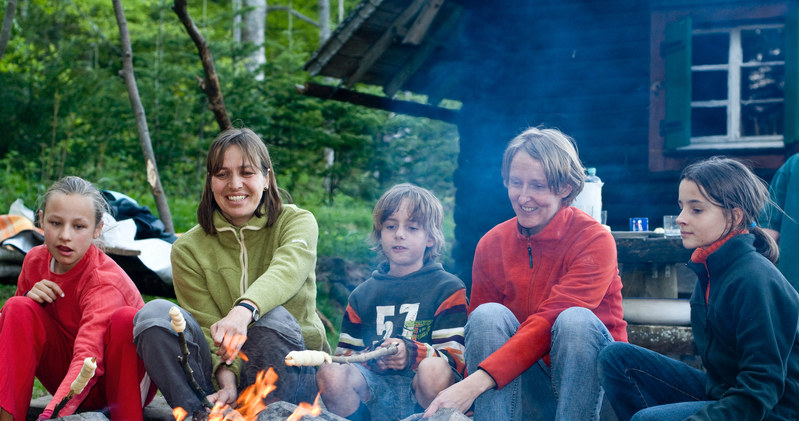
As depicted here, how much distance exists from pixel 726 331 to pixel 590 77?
4.82 meters

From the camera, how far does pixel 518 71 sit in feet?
23.4

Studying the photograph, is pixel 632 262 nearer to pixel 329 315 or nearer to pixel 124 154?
pixel 329 315

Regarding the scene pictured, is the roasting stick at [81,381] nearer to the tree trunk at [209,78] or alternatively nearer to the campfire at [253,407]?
the campfire at [253,407]

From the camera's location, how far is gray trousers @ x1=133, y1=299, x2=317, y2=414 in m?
2.61

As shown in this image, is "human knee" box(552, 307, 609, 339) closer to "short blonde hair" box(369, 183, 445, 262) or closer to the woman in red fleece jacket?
the woman in red fleece jacket

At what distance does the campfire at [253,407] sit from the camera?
7.88 feet

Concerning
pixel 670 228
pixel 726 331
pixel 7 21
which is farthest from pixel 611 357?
pixel 7 21

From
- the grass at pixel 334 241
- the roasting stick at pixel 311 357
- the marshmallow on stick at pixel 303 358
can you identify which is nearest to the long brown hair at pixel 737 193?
the roasting stick at pixel 311 357

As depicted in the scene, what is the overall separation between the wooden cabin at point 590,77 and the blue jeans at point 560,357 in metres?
4.19

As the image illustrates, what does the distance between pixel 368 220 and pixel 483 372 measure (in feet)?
31.0

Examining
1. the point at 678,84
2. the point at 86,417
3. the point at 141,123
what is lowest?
the point at 86,417

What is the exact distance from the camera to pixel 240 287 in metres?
3.07

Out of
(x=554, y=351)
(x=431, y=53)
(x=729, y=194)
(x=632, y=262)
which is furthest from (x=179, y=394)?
(x=431, y=53)

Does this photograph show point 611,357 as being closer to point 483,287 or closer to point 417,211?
point 483,287
